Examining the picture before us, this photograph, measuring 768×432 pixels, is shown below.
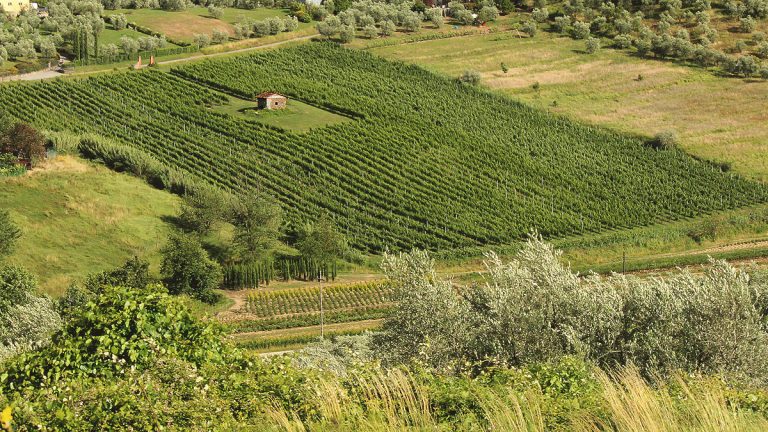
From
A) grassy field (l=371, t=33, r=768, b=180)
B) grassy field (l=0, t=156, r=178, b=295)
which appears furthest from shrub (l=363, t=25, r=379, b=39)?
grassy field (l=0, t=156, r=178, b=295)

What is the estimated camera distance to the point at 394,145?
89.6m

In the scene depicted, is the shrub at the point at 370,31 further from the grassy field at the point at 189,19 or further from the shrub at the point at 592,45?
the shrub at the point at 592,45

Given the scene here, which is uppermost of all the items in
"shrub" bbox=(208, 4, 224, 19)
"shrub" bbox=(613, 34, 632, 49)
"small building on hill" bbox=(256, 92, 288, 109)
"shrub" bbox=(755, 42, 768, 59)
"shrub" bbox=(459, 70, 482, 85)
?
"shrub" bbox=(755, 42, 768, 59)

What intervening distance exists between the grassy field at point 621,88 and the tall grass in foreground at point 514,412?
251ft

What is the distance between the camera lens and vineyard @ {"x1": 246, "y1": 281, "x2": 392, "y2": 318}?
5897 centimetres

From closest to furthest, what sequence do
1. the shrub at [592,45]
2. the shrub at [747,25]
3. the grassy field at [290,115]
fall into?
the grassy field at [290,115]
the shrub at [747,25]
the shrub at [592,45]

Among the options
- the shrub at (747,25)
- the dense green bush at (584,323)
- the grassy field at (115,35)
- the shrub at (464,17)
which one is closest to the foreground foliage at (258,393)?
the dense green bush at (584,323)

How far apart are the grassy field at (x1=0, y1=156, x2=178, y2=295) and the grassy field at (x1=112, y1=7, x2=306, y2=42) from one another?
59729 millimetres

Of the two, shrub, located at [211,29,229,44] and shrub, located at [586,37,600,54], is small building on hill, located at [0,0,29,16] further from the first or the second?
shrub, located at [586,37,600,54]

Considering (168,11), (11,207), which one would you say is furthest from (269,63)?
(11,207)

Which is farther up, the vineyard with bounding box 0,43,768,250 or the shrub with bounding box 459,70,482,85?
the shrub with bounding box 459,70,482,85

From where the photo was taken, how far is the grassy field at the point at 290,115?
309ft

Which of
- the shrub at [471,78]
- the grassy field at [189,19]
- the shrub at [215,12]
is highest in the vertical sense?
the shrub at [215,12]

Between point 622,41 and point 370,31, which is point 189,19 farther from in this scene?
point 622,41
